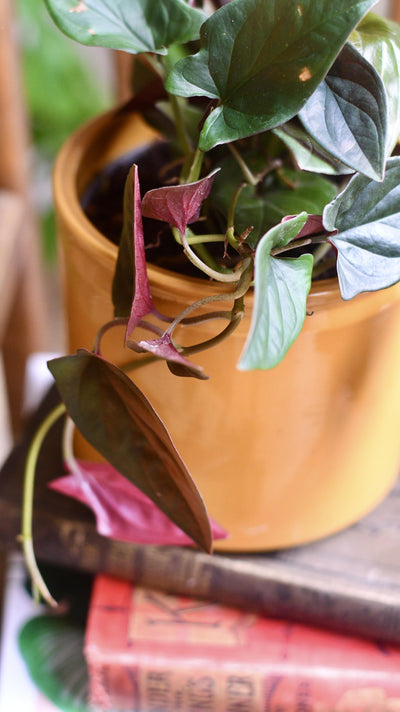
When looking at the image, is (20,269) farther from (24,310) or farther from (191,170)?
(191,170)

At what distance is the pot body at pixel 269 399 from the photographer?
1.17 ft

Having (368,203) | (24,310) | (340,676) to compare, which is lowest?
(340,676)

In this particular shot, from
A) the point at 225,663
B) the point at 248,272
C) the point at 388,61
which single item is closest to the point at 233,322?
the point at 248,272

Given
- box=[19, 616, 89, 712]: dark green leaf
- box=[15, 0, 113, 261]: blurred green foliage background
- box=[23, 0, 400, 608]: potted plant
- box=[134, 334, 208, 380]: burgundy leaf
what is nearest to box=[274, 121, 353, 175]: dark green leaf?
box=[23, 0, 400, 608]: potted plant

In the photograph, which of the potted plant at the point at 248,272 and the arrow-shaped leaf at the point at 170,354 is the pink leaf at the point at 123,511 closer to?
the potted plant at the point at 248,272

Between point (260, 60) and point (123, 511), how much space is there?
28cm

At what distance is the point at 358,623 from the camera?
449mm

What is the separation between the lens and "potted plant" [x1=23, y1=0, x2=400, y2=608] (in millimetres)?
274

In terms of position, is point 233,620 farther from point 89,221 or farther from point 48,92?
point 48,92

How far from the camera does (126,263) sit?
324mm

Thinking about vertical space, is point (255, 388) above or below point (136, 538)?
above

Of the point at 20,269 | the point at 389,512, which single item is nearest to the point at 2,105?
the point at 20,269

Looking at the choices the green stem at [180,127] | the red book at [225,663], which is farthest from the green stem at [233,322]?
the red book at [225,663]

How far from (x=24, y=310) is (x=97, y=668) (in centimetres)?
46
